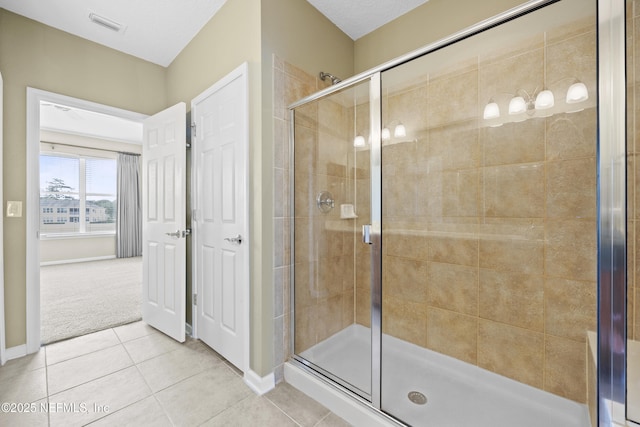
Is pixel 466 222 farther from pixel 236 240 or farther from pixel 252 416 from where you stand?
pixel 252 416

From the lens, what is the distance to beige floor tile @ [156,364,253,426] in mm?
1528

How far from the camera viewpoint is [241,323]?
6.20ft

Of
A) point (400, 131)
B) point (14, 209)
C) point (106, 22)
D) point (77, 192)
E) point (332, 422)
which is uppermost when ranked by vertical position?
point (106, 22)

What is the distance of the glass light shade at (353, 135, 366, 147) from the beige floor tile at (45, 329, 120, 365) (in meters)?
2.64

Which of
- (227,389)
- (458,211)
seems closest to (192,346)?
(227,389)

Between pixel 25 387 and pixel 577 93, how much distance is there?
3.74m

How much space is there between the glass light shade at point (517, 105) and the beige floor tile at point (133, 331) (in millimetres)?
3403

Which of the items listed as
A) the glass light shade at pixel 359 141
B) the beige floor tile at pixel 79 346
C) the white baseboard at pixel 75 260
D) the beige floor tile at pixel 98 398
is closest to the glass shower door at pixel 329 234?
the glass light shade at pixel 359 141

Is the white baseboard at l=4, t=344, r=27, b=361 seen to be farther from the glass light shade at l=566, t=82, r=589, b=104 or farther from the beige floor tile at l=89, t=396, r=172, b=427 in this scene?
the glass light shade at l=566, t=82, r=589, b=104

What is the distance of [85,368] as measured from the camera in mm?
1979

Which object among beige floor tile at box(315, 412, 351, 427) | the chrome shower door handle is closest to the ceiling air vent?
the chrome shower door handle

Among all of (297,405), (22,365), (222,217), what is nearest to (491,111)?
(222,217)

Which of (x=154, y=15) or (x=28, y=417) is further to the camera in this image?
(x=154, y=15)

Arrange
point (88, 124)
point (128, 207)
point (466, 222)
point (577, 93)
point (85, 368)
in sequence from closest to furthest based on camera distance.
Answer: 1. point (577, 93)
2. point (466, 222)
3. point (85, 368)
4. point (88, 124)
5. point (128, 207)
